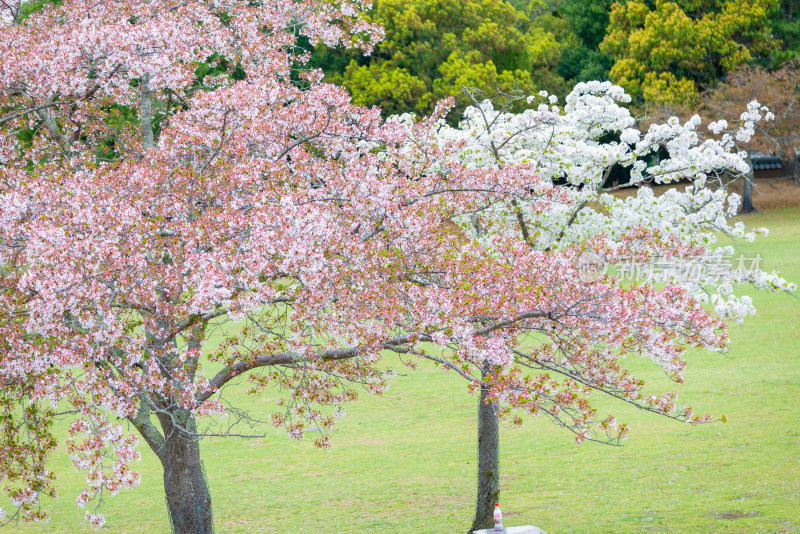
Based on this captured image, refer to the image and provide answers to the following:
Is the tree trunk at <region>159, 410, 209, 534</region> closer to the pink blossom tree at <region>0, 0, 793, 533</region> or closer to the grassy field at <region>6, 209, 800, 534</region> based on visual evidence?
the pink blossom tree at <region>0, 0, 793, 533</region>

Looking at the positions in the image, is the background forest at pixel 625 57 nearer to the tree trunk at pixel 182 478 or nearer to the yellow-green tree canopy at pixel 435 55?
the yellow-green tree canopy at pixel 435 55

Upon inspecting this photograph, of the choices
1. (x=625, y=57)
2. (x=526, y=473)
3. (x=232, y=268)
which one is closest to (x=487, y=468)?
(x=526, y=473)

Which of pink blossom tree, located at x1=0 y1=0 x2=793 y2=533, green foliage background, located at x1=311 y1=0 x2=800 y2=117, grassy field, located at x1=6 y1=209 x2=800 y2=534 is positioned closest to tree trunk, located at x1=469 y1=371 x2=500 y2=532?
grassy field, located at x1=6 y1=209 x2=800 y2=534

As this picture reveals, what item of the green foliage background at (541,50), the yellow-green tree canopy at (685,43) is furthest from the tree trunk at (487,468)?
the yellow-green tree canopy at (685,43)

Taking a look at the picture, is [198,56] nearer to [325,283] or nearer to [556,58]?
[325,283]

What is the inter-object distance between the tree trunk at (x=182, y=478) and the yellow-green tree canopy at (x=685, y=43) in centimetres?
3689

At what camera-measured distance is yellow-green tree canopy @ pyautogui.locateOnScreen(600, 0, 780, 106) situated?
42.9 metres

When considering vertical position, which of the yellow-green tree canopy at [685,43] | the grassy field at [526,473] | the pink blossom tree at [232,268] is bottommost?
the grassy field at [526,473]

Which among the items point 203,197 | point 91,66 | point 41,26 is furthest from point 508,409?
point 41,26

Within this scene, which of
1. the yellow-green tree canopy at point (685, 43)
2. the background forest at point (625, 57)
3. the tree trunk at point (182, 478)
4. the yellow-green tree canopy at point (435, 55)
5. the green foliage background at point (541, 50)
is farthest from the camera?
the yellow-green tree canopy at point (435, 55)

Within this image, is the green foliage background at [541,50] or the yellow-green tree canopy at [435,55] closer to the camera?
the green foliage background at [541,50]

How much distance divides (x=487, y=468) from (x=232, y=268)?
602 centimetres

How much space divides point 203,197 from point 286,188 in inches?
33.7

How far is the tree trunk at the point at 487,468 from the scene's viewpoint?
11695mm
